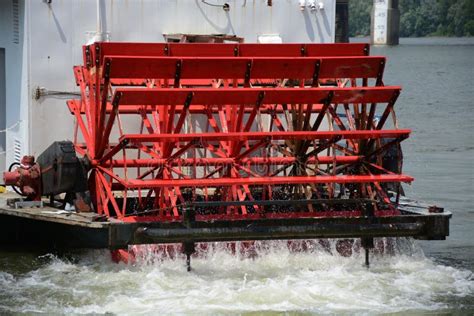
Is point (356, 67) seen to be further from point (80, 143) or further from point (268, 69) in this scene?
point (80, 143)

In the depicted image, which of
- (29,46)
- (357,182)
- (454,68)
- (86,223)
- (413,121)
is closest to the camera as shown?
(86,223)

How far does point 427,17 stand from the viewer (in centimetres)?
6669

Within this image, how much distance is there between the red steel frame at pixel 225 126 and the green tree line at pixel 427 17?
2036 inches

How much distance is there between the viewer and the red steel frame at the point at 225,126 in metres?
9.84

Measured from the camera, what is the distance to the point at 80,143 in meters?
11.0

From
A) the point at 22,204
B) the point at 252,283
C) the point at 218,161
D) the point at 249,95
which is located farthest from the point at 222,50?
the point at 252,283

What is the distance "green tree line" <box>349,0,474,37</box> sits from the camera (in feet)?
205

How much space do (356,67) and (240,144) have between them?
1314 mm

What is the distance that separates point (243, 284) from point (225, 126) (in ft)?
7.54

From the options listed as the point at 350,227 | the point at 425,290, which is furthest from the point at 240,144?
the point at 425,290

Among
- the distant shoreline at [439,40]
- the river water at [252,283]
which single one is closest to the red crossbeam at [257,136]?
the river water at [252,283]

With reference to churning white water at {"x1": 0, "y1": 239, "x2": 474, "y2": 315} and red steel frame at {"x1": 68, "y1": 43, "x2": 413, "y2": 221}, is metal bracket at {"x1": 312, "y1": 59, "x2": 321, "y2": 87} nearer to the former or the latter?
red steel frame at {"x1": 68, "y1": 43, "x2": 413, "y2": 221}

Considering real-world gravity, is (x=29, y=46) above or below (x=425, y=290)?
above

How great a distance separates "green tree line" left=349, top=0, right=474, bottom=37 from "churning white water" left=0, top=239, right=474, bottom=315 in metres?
53.0
